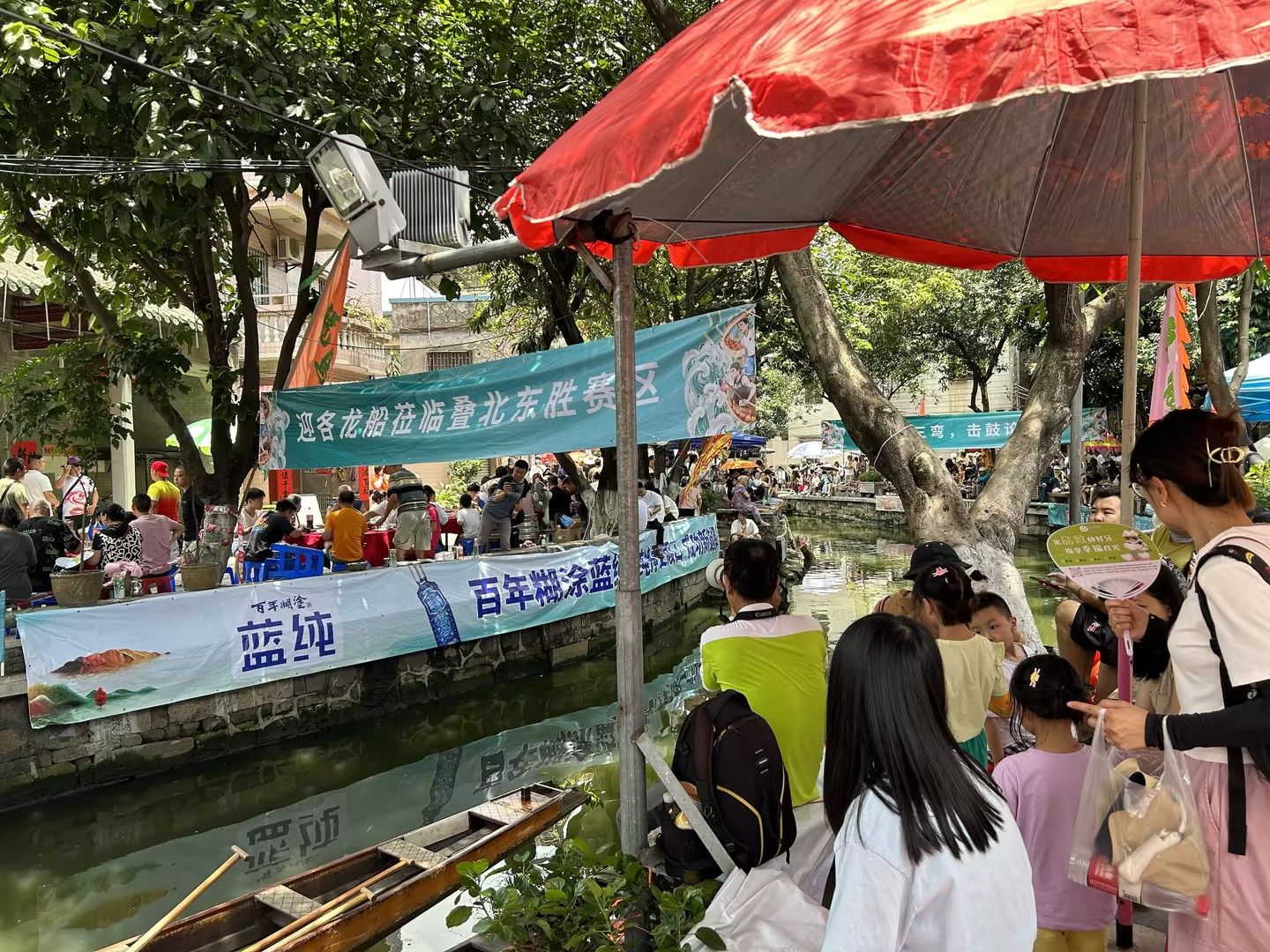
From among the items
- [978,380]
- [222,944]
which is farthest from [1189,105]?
[978,380]

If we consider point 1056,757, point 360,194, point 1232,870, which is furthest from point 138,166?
point 1232,870

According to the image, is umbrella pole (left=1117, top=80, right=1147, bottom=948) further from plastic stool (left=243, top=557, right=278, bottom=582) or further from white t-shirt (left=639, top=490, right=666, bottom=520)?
white t-shirt (left=639, top=490, right=666, bottom=520)

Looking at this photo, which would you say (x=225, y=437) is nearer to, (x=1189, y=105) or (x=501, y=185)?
(x=501, y=185)

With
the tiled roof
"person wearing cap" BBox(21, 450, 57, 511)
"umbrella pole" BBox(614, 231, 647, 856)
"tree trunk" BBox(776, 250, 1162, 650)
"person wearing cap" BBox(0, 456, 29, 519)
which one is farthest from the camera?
the tiled roof

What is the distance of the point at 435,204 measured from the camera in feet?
24.9

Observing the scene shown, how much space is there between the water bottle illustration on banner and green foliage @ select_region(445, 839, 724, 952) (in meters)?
7.02

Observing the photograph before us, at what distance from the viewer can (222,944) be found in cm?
438

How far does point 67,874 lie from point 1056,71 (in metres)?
7.77

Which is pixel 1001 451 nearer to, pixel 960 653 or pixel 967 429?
pixel 960 653

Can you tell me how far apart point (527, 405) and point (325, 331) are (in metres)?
3.03

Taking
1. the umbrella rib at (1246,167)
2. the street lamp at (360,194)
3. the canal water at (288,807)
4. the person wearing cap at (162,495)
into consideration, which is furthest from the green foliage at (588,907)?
the person wearing cap at (162,495)

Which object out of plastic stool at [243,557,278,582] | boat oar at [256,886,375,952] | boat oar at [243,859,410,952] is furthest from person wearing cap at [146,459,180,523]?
boat oar at [256,886,375,952]

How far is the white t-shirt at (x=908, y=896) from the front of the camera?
1.59 metres

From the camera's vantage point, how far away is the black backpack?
8.93 feet
